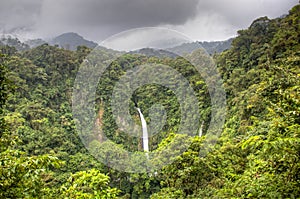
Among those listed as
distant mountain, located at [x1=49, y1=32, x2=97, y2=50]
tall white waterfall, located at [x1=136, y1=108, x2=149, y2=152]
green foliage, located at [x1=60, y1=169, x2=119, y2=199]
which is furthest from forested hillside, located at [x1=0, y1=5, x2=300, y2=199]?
distant mountain, located at [x1=49, y1=32, x2=97, y2=50]

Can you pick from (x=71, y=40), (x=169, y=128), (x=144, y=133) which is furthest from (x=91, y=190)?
(x=71, y=40)

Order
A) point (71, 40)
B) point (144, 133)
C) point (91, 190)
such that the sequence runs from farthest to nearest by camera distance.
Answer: point (71, 40) < point (144, 133) < point (91, 190)

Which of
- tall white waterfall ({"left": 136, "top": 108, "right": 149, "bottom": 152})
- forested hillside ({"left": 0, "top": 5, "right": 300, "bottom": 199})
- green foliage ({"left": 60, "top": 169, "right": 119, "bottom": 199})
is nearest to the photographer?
forested hillside ({"left": 0, "top": 5, "right": 300, "bottom": 199})

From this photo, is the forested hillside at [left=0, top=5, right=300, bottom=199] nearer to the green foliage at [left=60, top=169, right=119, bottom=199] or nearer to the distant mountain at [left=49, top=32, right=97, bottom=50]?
the green foliage at [left=60, top=169, right=119, bottom=199]

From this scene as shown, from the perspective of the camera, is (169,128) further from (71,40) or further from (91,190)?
(71,40)

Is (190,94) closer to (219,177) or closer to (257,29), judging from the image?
(257,29)

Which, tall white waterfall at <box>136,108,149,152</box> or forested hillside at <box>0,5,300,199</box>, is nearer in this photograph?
forested hillside at <box>0,5,300,199</box>

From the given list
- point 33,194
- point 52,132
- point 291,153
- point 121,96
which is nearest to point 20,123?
point 52,132

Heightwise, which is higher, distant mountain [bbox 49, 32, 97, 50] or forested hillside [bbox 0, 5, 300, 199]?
distant mountain [bbox 49, 32, 97, 50]
